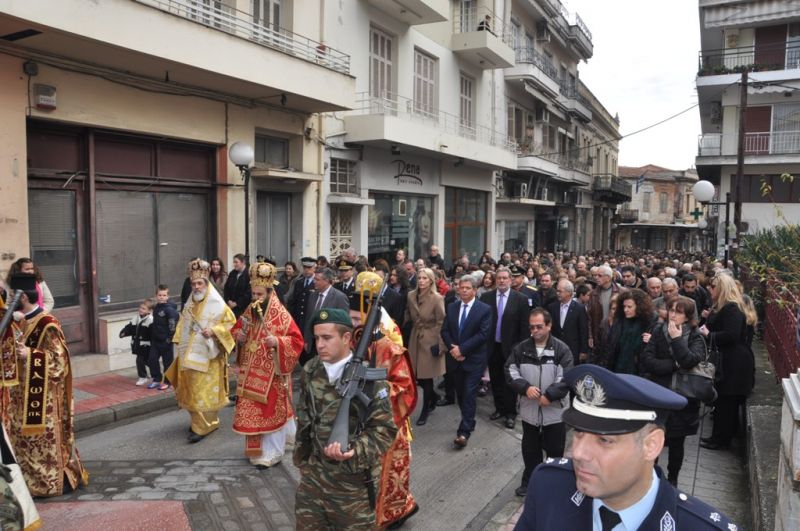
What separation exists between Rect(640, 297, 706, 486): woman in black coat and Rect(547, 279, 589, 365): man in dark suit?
171cm

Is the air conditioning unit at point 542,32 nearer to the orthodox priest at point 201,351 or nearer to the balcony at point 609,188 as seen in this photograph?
the balcony at point 609,188

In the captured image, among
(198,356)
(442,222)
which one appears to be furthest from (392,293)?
(442,222)

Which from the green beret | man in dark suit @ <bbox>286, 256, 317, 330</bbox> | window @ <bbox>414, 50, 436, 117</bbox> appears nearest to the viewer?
the green beret

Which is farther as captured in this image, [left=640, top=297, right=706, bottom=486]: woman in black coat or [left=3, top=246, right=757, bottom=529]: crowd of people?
[left=640, top=297, right=706, bottom=486]: woman in black coat

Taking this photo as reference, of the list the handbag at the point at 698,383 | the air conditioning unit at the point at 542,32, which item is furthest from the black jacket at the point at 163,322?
the air conditioning unit at the point at 542,32

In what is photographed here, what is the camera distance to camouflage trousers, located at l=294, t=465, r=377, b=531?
3.55 metres

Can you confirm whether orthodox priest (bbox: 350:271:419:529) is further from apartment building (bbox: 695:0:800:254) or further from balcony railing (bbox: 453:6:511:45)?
apartment building (bbox: 695:0:800:254)

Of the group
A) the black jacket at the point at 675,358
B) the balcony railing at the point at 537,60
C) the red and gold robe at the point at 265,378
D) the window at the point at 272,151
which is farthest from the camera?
the balcony railing at the point at 537,60

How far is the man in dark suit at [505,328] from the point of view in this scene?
7.86m

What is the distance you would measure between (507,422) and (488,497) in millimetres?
2142

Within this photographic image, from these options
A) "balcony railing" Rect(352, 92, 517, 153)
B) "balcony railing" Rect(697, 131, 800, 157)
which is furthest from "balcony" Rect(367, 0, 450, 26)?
→ "balcony railing" Rect(697, 131, 800, 157)

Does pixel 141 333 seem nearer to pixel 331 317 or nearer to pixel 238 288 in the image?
pixel 238 288

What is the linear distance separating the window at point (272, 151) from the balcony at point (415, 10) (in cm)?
481

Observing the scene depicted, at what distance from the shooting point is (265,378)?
6.17 m
